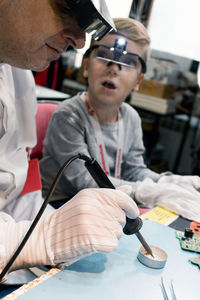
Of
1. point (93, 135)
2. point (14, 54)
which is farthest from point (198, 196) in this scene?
point (14, 54)

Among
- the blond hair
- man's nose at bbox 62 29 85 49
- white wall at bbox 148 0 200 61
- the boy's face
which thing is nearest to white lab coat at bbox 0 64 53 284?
man's nose at bbox 62 29 85 49

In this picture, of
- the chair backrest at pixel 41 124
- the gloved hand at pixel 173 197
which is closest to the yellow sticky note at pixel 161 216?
the gloved hand at pixel 173 197

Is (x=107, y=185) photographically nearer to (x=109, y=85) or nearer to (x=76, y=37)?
(x=76, y=37)

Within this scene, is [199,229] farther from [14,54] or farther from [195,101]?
[195,101]

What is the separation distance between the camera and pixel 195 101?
3.71 meters

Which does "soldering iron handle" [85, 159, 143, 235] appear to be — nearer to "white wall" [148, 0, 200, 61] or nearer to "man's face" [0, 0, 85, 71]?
"man's face" [0, 0, 85, 71]

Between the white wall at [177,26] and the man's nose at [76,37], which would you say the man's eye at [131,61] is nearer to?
the white wall at [177,26]

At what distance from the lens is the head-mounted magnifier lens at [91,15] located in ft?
2.16

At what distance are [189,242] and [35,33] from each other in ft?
2.15

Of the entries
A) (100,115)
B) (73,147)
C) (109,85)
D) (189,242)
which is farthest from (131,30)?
(189,242)

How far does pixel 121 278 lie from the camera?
636 mm

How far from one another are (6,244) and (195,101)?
3.40 meters

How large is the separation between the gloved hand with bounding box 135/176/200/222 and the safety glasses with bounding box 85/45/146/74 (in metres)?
0.54

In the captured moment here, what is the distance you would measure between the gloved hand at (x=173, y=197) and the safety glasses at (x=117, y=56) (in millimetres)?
539
